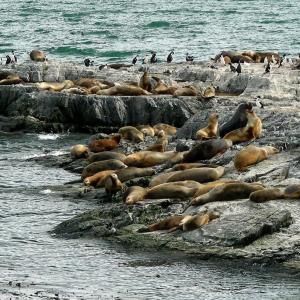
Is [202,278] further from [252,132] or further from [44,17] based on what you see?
[44,17]

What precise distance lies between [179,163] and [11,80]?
10057 millimetres

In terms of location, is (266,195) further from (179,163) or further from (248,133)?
(248,133)

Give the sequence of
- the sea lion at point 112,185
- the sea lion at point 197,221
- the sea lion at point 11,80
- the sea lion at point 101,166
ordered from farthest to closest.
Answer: the sea lion at point 11,80 < the sea lion at point 101,166 < the sea lion at point 112,185 < the sea lion at point 197,221

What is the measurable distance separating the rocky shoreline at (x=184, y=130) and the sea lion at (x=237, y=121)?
1.95 feet

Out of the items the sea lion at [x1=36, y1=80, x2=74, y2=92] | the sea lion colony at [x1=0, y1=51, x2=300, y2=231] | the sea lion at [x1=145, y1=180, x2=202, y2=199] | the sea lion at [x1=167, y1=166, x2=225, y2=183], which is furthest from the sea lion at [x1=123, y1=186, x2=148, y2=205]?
the sea lion at [x1=36, y1=80, x2=74, y2=92]

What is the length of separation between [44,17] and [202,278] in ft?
163

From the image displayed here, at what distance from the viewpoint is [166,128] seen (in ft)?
79.0

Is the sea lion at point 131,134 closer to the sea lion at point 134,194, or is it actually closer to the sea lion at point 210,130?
the sea lion at point 210,130

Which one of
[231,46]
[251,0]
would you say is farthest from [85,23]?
[251,0]

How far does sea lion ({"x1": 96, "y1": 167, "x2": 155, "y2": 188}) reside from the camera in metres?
18.4

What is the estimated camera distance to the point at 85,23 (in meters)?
57.3

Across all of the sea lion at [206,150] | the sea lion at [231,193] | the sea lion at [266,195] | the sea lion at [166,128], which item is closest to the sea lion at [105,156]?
the sea lion at [206,150]

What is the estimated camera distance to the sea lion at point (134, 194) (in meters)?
16.2

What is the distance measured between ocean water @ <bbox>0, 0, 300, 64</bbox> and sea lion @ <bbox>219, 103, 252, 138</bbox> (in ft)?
62.6
